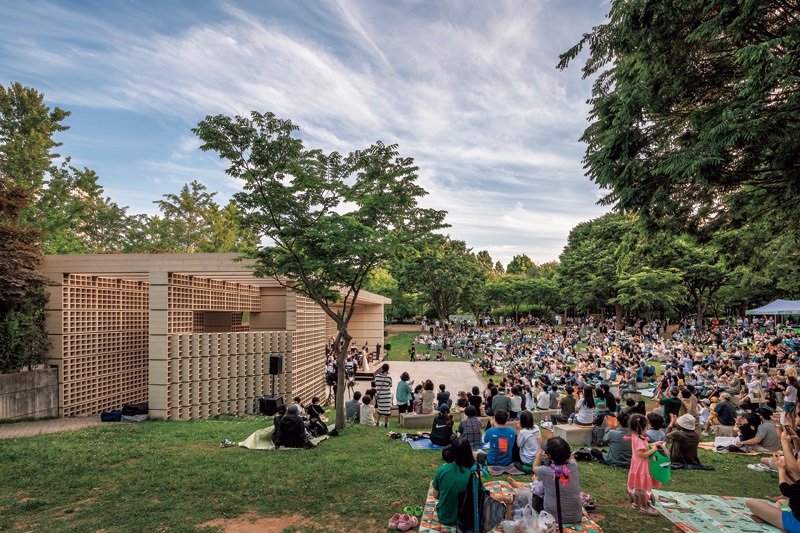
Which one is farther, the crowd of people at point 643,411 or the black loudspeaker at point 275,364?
the black loudspeaker at point 275,364

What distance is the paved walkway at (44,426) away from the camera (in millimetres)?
9403

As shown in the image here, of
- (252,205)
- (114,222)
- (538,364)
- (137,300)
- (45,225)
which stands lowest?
(538,364)

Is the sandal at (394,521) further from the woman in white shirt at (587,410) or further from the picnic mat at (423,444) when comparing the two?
the woman in white shirt at (587,410)

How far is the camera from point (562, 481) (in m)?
4.37

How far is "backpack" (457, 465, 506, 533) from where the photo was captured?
4.29 meters

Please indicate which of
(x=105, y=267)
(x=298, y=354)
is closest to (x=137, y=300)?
(x=105, y=267)

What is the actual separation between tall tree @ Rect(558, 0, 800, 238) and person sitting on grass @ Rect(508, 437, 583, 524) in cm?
434

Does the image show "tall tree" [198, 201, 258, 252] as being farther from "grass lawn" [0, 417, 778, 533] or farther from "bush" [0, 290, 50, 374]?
"grass lawn" [0, 417, 778, 533]

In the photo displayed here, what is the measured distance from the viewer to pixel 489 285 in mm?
51781

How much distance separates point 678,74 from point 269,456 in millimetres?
9711

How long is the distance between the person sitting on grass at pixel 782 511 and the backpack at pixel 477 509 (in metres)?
2.83

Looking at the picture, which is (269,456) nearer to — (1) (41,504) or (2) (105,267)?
(1) (41,504)

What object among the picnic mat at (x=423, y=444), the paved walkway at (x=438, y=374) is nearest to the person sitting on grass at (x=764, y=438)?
the picnic mat at (x=423, y=444)

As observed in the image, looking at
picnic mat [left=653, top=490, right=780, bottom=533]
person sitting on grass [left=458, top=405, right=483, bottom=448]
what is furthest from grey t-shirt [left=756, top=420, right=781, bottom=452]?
person sitting on grass [left=458, top=405, right=483, bottom=448]
